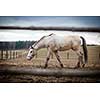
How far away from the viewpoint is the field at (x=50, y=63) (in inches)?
117

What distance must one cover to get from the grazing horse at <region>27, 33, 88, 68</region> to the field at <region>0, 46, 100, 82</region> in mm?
40

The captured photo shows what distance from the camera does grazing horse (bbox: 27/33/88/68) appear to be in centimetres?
300

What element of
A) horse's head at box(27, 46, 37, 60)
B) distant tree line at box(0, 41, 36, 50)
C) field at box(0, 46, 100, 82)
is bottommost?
field at box(0, 46, 100, 82)

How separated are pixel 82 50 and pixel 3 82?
35.9 inches

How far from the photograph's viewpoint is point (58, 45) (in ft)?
9.97

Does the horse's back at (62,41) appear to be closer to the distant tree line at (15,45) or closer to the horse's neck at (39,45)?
the horse's neck at (39,45)

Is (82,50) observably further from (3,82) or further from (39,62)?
(3,82)

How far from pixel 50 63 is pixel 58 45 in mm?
215

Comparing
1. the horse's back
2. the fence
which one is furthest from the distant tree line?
the horse's back

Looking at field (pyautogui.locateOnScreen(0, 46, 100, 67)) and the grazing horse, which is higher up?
the grazing horse

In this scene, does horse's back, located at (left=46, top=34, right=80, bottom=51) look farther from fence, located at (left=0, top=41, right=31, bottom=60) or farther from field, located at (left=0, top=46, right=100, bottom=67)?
fence, located at (left=0, top=41, right=31, bottom=60)

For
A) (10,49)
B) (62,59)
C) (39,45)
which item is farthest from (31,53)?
(62,59)

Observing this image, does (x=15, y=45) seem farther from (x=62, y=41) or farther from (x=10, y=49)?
(x=62, y=41)

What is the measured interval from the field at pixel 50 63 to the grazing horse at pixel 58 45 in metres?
0.04
